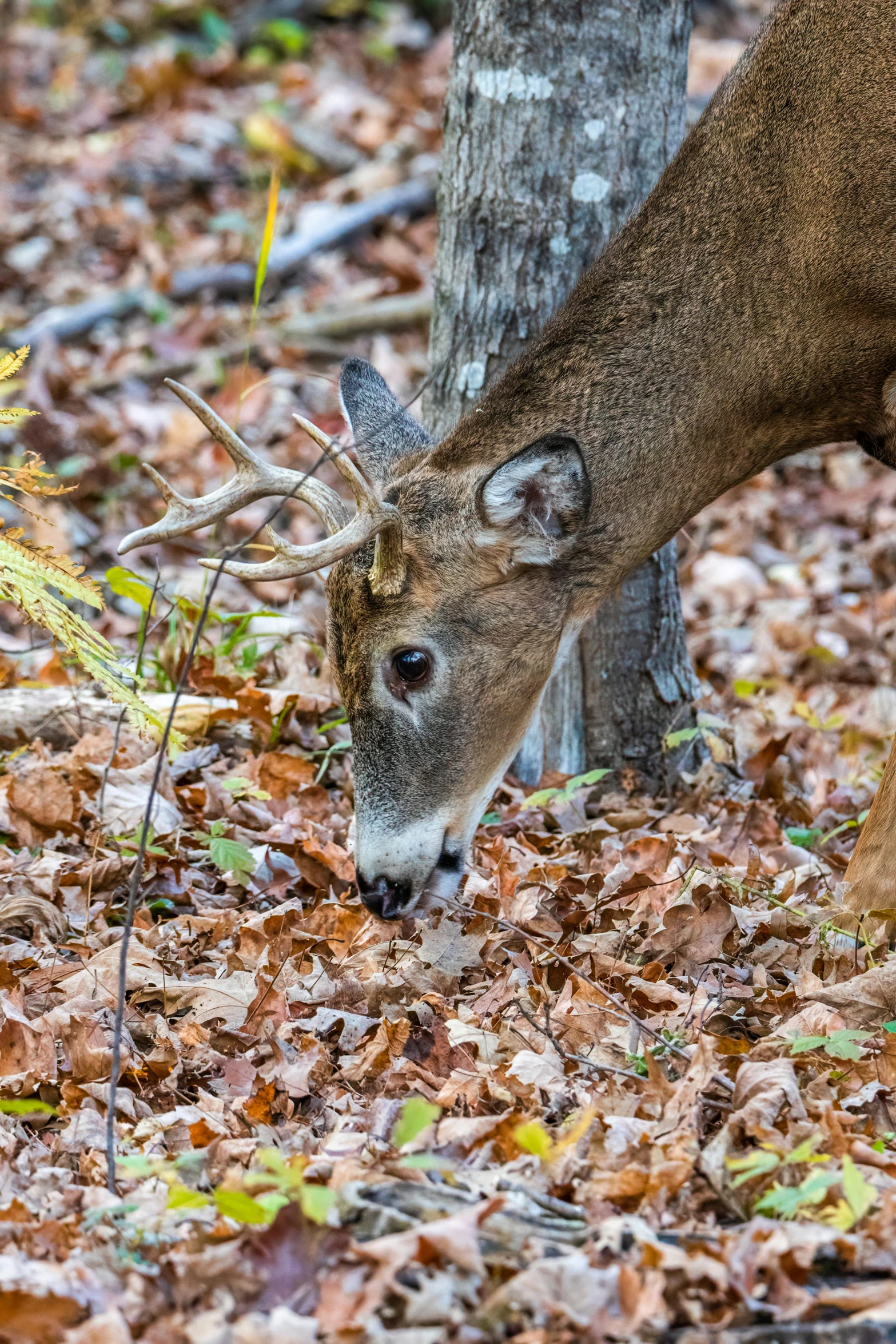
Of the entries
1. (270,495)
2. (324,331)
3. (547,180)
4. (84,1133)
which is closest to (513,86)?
(547,180)

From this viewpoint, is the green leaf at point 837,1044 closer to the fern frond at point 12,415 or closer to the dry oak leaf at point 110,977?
the dry oak leaf at point 110,977

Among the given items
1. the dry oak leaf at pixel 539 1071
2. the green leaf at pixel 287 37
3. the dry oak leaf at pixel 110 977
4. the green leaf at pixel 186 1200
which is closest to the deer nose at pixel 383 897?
the dry oak leaf at pixel 110 977

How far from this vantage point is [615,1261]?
8.25 feet

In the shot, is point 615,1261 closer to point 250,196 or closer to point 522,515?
point 522,515

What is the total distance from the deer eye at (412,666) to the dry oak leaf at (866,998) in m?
1.56

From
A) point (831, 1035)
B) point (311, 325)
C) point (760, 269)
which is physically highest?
point (311, 325)

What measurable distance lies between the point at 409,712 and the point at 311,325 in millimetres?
6562

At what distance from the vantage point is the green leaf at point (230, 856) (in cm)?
442

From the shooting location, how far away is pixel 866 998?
11.7 ft

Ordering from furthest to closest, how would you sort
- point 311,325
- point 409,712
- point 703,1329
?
point 311,325, point 409,712, point 703,1329

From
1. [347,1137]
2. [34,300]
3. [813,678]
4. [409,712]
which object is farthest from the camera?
[34,300]

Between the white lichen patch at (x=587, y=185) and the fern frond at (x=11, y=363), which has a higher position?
the white lichen patch at (x=587, y=185)

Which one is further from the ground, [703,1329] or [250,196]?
[250,196]

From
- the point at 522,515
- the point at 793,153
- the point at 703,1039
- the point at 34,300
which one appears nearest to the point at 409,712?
the point at 522,515
